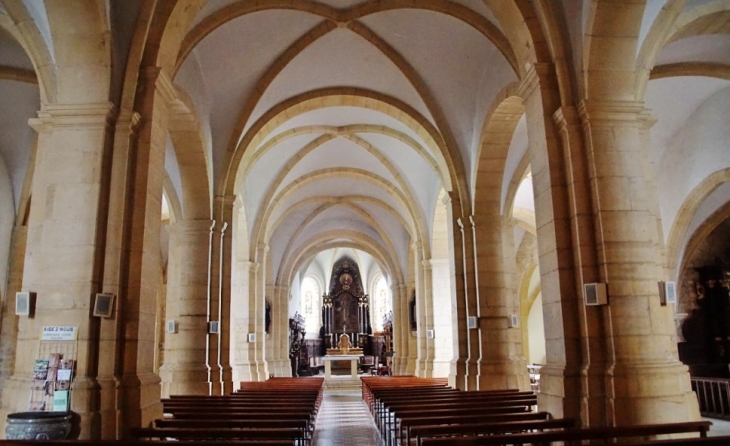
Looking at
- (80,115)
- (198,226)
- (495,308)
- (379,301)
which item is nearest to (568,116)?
(495,308)

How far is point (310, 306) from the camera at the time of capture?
→ 126 feet

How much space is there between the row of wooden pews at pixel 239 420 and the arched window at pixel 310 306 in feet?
93.1

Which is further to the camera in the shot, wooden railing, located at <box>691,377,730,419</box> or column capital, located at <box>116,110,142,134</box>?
wooden railing, located at <box>691,377,730,419</box>

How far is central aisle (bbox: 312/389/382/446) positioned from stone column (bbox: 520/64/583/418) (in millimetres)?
3424

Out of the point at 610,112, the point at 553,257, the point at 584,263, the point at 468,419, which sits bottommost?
the point at 468,419

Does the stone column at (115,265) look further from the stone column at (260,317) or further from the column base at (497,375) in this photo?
the stone column at (260,317)

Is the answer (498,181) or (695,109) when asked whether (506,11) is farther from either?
(695,109)

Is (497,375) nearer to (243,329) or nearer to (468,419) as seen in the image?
(468,419)

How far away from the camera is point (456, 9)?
9.70m

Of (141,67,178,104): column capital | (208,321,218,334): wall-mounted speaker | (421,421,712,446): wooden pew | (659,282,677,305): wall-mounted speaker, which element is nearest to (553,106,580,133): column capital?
(659,282,677,305): wall-mounted speaker

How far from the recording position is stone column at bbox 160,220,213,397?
1112cm

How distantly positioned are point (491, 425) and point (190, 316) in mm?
7507

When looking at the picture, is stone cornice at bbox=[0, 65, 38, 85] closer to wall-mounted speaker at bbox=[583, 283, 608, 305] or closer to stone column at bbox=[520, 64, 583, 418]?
stone column at bbox=[520, 64, 583, 418]

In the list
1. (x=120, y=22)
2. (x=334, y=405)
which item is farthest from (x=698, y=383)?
(x=120, y=22)
